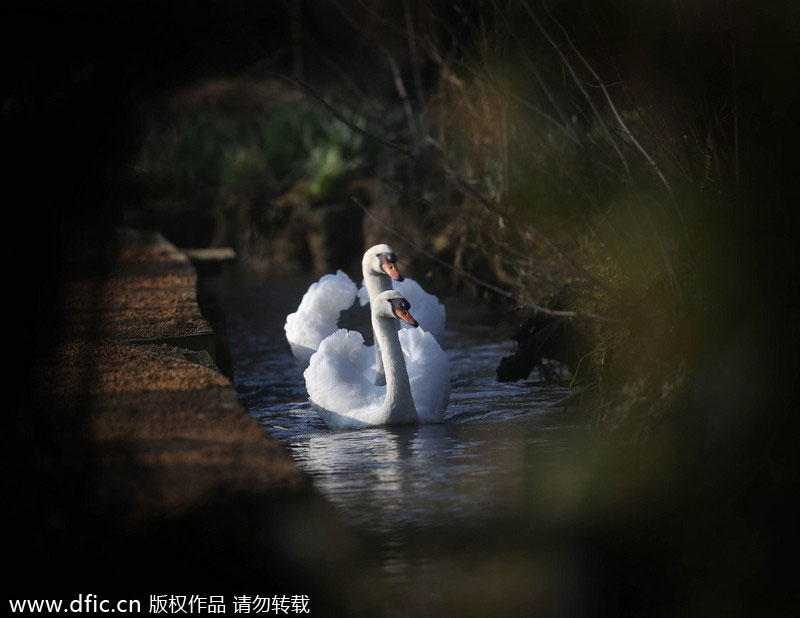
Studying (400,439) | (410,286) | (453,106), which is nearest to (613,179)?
(400,439)

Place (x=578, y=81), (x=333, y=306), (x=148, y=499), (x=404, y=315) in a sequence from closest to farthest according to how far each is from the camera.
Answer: (x=148, y=499) → (x=578, y=81) → (x=404, y=315) → (x=333, y=306)

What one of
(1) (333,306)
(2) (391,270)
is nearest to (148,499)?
(2) (391,270)

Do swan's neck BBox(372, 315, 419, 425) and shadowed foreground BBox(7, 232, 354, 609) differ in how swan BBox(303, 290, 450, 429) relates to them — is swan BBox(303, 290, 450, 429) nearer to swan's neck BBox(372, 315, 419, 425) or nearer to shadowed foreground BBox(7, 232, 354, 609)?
swan's neck BBox(372, 315, 419, 425)

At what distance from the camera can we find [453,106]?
13.1m

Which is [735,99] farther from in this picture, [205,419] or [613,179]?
[205,419]

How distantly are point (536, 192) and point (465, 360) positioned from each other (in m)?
1.54

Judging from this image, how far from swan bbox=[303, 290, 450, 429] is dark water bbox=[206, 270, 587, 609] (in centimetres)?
10

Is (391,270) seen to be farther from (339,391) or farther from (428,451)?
(428,451)

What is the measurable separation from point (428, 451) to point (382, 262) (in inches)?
89.4

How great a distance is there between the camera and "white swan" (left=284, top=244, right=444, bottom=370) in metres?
9.51

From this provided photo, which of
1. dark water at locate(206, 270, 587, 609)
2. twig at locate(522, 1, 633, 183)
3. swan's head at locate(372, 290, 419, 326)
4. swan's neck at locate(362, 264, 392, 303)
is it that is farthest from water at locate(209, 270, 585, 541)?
twig at locate(522, 1, 633, 183)

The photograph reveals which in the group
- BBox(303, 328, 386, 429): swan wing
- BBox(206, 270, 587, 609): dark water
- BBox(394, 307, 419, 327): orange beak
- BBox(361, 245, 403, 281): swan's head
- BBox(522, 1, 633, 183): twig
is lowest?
BBox(206, 270, 587, 609): dark water

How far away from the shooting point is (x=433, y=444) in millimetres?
7578

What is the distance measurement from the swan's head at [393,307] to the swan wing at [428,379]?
0.31 meters
